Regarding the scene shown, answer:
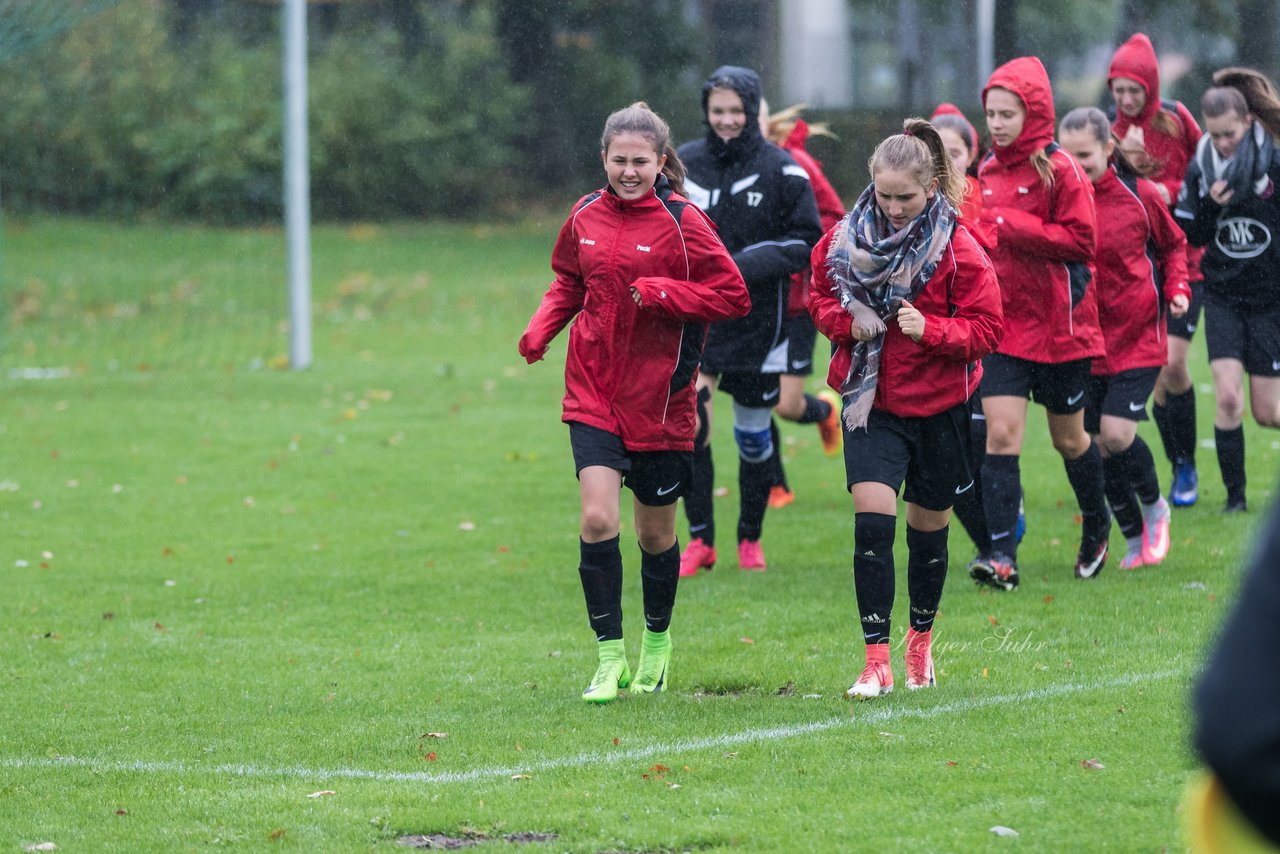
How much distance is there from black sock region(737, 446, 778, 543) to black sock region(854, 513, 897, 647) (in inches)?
101

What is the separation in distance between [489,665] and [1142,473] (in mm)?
3178

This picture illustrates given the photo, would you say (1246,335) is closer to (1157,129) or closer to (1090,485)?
(1157,129)

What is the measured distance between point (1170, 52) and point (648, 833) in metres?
17.0

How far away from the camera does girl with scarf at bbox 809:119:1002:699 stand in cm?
536

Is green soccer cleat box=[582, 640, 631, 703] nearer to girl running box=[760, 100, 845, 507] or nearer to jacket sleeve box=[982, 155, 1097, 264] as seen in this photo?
jacket sleeve box=[982, 155, 1097, 264]

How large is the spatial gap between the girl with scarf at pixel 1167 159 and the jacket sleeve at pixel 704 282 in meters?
2.75

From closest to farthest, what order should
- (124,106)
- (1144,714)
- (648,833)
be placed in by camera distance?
(648,833) < (1144,714) < (124,106)

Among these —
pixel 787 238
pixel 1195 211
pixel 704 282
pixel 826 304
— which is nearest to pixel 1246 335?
pixel 1195 211

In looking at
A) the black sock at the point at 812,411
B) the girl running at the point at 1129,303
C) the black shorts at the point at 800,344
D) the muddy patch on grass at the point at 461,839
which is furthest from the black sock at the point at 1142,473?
the muddy patch on grass at the point at 461,839

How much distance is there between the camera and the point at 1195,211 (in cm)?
824

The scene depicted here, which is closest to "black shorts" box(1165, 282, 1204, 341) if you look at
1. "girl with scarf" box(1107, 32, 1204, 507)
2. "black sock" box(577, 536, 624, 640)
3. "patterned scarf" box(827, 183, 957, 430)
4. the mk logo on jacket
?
"girl with scarf" box(1107, 32, 1204, 507)

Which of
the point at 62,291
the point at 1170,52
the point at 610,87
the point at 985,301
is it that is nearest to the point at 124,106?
the point at 62,291

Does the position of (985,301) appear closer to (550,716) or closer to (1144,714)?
(1144,714)

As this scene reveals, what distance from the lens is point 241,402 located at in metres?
14.7
